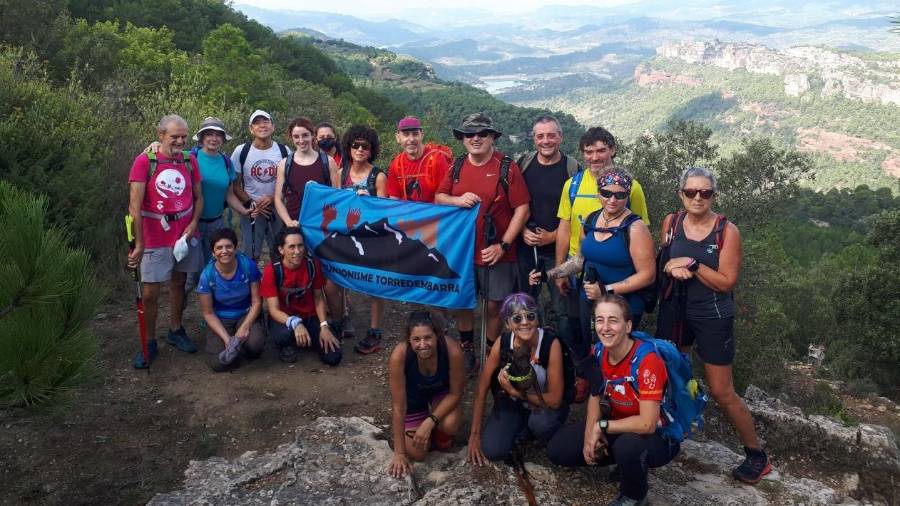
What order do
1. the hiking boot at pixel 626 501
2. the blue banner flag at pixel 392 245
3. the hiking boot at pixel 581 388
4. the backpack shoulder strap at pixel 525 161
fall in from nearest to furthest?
the hiking boot at pixel 626 501 < the hiking boot at pixel 581 388 < the backpack shoulder strap at pixel 525 161 < the blue banner flag at pixel 392 245

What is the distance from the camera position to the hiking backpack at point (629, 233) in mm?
4617

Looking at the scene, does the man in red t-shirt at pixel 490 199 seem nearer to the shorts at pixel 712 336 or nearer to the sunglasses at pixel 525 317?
the sunglasses at pixel 525 317

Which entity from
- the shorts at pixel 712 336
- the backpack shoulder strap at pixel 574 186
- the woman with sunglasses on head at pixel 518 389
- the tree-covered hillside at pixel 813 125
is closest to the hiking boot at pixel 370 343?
the woman with sunglasses on head at pixel 518 389

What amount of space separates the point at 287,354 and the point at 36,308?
3421 mm

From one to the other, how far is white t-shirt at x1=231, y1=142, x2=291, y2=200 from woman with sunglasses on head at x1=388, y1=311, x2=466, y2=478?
116 inches

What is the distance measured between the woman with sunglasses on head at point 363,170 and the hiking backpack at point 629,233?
2375 mm

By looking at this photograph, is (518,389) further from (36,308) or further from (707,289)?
(36,308)

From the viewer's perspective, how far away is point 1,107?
29.0 feet

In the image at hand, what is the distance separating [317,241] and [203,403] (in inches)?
77.5

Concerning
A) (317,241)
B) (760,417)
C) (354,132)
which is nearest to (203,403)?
(317,241)

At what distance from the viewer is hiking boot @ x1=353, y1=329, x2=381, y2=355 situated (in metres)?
6.62

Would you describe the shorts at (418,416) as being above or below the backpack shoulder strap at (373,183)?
below

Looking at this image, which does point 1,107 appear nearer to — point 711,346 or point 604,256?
point 604,256

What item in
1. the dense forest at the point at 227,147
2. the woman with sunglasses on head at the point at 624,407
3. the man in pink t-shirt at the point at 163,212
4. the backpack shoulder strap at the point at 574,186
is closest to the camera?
the woman with sunglasses on head at the point at 624,407
